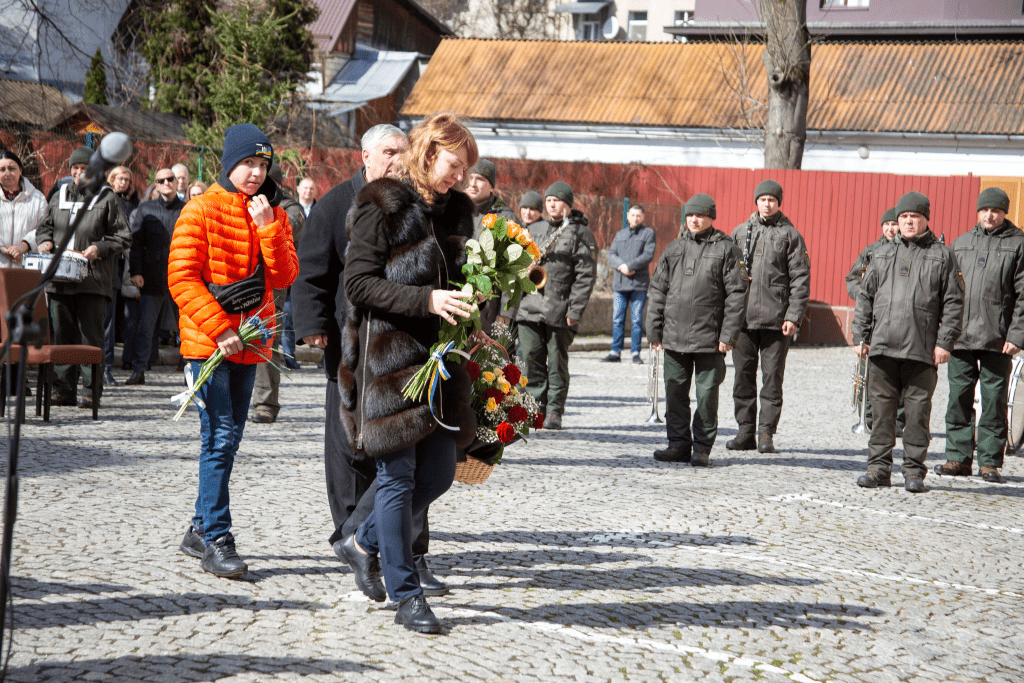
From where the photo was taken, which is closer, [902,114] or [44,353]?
[44,353]

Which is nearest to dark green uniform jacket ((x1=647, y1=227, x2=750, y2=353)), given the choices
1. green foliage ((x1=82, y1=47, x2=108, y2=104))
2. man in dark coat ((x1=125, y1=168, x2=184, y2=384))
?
man in dark coat ((x1=125, y1=168, x2=184, y2=384))

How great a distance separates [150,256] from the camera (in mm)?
11734

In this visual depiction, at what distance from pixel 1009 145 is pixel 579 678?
101 feet

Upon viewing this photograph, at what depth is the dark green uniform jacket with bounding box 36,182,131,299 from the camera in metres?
9.64

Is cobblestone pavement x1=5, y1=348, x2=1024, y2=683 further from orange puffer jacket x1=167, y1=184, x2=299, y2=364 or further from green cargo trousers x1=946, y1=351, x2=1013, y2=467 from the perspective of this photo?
orange puffer jacket x1=167, y1=184, x2=299, y2=364

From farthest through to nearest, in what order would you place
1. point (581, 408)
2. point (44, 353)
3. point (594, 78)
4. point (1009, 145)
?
point (594, 78) < point (1009, 145) < point (581, 408) < point (44, 353)

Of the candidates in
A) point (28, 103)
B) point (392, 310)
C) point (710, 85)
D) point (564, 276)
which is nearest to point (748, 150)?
point (710, 85)

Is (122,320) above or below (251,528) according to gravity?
above

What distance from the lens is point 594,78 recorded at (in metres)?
35.7

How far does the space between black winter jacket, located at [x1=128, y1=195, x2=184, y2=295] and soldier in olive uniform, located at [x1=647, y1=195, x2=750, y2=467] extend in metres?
5.70

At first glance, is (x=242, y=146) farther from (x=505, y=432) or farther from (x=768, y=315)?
(x=768, y=315)

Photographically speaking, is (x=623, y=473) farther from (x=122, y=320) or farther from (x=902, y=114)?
(x=902, y=114)

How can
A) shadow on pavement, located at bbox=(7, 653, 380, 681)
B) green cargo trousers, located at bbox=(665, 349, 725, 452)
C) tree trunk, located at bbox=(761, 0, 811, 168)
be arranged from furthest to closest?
tree trunk, located at bbox=(761, 0, 811, 168) < green cargo trousers, located at bbox=(665, 349, 725, 452) < shadow on pavement, located at bbox=(7, 653, 380, 681)

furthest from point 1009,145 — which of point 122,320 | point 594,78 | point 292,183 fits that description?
point 122,320
